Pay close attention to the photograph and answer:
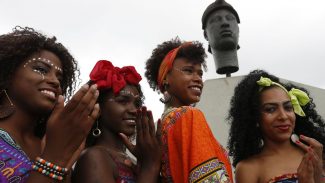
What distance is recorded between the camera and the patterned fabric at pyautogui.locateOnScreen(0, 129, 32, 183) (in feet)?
5.90

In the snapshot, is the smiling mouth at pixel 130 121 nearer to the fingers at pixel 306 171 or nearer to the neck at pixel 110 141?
the neck at pixel 110 141

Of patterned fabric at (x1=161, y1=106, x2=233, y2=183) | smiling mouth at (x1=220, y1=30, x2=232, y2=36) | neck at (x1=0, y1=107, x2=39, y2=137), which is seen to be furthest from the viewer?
smiling mouth at (x1=220, y1=30, x2=232, y2=36)

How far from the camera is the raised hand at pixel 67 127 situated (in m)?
1.59

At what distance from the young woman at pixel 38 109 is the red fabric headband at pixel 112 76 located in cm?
15

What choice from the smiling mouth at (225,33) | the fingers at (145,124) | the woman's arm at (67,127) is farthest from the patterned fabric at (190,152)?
the smiling mouth at (225,33)

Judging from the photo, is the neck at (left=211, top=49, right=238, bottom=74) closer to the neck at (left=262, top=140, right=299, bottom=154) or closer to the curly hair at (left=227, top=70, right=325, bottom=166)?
the curly hair at (left=227, top=70, right=325, bottom=166)

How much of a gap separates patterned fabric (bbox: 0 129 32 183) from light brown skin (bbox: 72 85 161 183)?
1.03ft

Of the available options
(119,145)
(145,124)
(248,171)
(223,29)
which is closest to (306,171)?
(248,171)

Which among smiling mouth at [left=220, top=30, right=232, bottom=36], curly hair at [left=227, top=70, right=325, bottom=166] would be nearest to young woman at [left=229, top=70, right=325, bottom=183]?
curly hair at [left=227, top=70, right=325, bottom=166]

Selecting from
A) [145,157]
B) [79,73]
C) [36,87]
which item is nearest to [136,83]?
[79,73]

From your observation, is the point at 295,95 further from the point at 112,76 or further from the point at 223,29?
the point at 223,29

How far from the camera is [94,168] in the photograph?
209 centimetres

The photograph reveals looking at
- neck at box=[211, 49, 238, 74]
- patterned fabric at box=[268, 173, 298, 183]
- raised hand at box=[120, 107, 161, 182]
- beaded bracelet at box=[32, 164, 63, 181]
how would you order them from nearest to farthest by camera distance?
beaded bracelet at box=[32, 164, 63, 181] → raised hand at box=[120, 107, 161, 182] → patterned fabric at box=[268, 173, 298, 183] → neck at box=[211, 49, 238, 74]

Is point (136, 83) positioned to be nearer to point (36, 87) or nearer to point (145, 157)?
point (145, 157)
